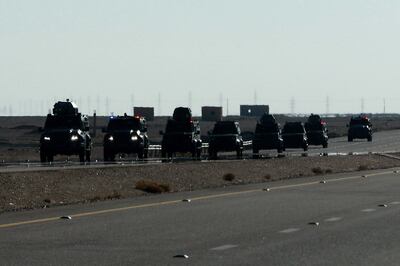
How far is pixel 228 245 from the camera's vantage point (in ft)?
53.9

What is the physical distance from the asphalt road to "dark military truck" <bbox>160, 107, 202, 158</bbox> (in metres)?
29.0

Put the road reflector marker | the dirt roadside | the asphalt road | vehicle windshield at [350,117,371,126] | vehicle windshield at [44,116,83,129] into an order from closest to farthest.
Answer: the asphalt road < the road reflector marker < the dirt roadside < vehicle windshield at [44,116,83,129] < vehicle windshield at [350,117,371,126]

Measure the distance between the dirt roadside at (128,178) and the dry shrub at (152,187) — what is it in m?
0.22

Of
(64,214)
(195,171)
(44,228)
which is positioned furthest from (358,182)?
(44,228)

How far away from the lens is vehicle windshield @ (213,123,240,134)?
63.6m

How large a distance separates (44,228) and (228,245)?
13.2 feet

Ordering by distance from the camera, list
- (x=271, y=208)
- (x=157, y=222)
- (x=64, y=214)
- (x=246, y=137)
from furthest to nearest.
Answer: (x=246, y=137)
(x=271, y=208)
(x=64, y=214)
(x=157, y=222)

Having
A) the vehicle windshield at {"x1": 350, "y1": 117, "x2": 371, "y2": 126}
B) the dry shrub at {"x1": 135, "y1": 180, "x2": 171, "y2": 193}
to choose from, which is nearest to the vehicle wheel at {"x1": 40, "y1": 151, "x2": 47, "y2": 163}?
the dry shrub at {"x1": 135, "y1": 180, "x2": 171, "y2": 193}

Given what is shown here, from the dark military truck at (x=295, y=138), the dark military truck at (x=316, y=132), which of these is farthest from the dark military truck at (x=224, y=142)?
the dark military truck at (x=316, y=132)

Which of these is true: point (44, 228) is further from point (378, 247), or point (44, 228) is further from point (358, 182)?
point (358, 182)

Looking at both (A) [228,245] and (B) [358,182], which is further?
(B) [358,182]

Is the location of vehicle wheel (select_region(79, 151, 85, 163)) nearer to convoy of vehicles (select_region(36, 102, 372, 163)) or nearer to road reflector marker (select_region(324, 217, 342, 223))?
convoy of vehicles (select_region(36, 102, 372, 163))

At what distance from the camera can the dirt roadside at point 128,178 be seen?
28.3 metres

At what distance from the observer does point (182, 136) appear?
58.9 m
